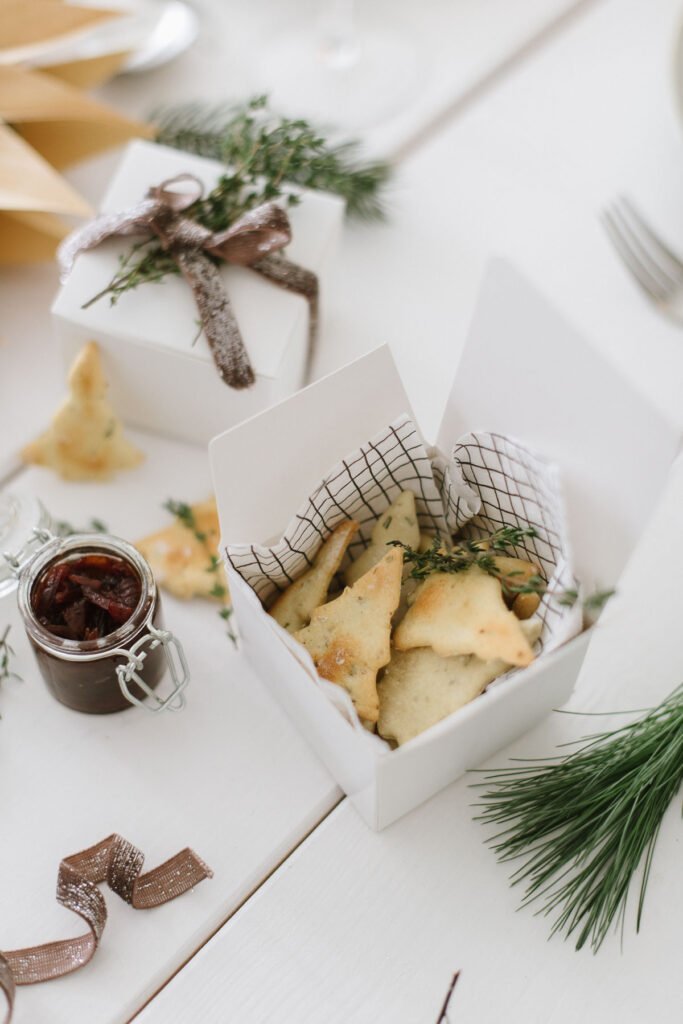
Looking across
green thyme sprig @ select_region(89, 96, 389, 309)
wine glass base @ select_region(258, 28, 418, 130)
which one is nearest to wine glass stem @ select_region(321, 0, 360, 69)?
wine glass base @ select_region(258, 28, 418, 130)

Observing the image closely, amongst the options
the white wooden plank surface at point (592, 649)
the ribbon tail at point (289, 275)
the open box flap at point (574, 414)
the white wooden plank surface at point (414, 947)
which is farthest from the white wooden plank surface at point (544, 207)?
the white wooden plank surface at point (414, 947)

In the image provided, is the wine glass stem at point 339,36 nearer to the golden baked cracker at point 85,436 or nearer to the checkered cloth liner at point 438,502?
the golden baked cracker at point 85,436

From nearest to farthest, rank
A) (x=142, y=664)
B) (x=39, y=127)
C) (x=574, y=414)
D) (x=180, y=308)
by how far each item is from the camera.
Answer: (x=574, y=414), (x=142, y=664), (x=180, y=308), (x=39, y=127)

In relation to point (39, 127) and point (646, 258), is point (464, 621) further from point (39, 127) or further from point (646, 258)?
point (39, 127)

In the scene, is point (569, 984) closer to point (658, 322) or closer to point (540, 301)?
point (540, 301)

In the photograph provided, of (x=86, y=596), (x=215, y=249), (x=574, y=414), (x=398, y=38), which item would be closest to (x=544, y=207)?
(x=398, y=38)

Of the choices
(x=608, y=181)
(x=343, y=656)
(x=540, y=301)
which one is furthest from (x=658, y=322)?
(x=343, y=656)
